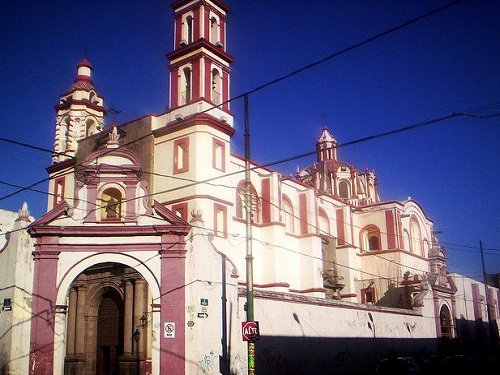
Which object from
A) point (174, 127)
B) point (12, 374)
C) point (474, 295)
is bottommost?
point (12, 374)

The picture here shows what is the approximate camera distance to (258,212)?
34.2 meters

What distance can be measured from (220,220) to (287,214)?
8.62 metres

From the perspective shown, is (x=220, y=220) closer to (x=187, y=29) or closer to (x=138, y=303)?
(x=138, y=303)

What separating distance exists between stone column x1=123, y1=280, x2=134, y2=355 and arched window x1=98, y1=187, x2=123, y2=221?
11.7 ft

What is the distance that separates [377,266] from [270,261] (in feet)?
43.3

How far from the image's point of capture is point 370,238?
44562 mm

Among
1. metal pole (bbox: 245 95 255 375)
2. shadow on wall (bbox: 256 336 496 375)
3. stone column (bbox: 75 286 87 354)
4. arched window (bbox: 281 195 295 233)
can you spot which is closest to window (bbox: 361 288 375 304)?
arched window (bbox: 281 195 295 233)

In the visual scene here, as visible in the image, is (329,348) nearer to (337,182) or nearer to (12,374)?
(12,374)

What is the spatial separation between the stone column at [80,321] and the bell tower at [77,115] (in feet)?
43.8

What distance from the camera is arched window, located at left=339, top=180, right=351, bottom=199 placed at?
57.8 m

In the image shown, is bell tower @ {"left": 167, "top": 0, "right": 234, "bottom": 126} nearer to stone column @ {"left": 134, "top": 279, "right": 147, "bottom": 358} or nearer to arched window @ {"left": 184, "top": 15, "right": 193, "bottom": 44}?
arched window @ {"left": 184, "top": 15, "right": 193, "bottom": 44}

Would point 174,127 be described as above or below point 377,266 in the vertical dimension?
above

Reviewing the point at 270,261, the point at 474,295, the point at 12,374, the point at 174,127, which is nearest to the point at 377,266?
the point at 474,295

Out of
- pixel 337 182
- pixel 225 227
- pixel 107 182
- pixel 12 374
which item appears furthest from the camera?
pixel 337 182
